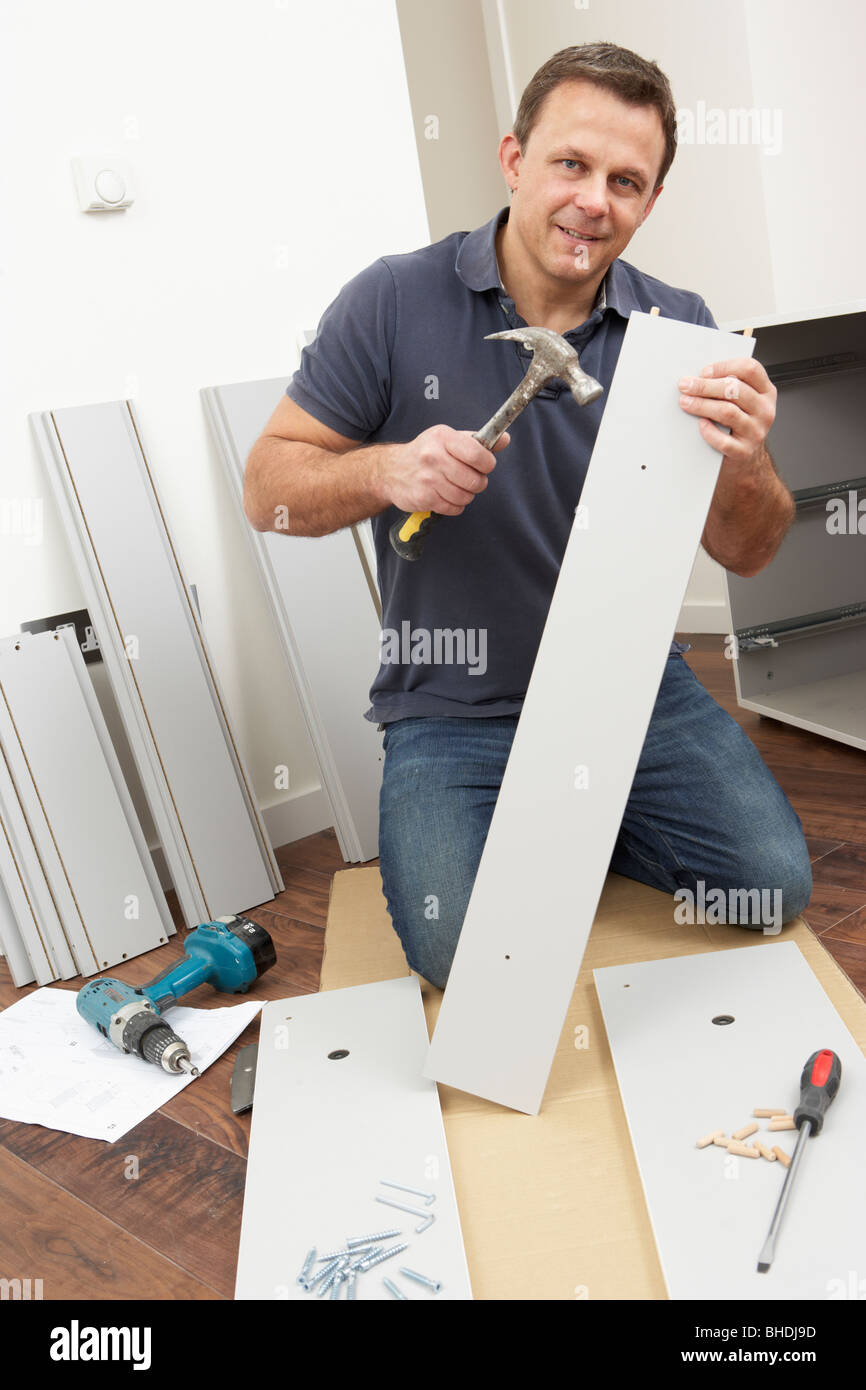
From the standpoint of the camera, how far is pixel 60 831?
7.35 ft

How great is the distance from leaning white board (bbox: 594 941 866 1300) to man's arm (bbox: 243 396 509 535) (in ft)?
2.52

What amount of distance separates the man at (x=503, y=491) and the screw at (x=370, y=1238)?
1.72 ft

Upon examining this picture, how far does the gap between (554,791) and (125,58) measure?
6.05 feet

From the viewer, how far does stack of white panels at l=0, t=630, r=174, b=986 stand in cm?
221

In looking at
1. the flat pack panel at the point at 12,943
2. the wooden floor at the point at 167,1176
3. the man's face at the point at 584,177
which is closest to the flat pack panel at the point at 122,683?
the wooden floor at the point at 167,1176

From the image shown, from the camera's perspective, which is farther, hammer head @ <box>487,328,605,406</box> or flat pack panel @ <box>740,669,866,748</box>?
flat pack panel @ <box>740,669,866,748</box>

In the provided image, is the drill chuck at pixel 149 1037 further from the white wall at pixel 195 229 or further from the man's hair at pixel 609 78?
the man's hair at pixel 609 78

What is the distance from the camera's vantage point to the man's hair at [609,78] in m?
1.58

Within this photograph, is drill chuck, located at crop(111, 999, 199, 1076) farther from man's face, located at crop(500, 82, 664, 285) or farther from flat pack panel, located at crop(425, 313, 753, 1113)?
man's face, located at crop(500, 82, 664, 285)

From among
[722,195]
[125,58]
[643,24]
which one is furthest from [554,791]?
[643,24]

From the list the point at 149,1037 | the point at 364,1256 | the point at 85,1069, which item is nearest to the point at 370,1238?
the point at 364,1256

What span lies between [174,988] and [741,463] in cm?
126

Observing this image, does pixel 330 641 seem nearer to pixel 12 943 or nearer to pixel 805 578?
pixel 12 943

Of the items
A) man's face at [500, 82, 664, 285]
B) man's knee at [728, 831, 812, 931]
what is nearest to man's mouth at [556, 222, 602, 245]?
man's face at [500, 82, 664, 285]
